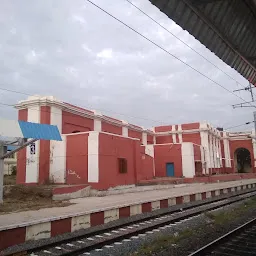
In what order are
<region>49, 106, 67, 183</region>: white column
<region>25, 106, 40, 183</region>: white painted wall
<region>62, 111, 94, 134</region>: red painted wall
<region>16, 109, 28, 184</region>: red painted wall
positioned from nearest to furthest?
<region>49, 106, 67, 183</region>: white column, <region>25, 106, 40, 183</region>: white painted wall, <region>16, 109, 28, 184</region>: red painted wall, <region>62, 111, 94, 134</region>: red painted wall

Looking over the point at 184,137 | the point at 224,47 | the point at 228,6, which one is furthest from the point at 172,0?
the point at 184,137

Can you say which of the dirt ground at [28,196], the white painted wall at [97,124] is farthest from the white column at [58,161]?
the white painted wall at [97,124]

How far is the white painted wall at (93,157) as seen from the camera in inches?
789

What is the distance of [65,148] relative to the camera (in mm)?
22391

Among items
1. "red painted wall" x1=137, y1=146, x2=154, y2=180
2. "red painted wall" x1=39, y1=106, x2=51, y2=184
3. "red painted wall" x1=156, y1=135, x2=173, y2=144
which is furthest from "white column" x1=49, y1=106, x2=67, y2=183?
"red painted wall" x1=156, y1=135, x2=173, y2=144

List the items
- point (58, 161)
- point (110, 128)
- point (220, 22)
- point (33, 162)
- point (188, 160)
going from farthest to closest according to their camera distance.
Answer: point (188, 160), point (110, 128), point (33, 162), point (58, 161), point (220, 22)

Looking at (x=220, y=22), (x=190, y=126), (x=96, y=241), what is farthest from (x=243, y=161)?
(x=220, y=22)

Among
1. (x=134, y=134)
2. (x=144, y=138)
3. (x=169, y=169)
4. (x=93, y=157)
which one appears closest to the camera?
(x=93, y=157)

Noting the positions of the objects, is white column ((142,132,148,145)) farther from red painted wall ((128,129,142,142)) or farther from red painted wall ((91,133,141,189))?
red painted wall ((91,133,141,189))

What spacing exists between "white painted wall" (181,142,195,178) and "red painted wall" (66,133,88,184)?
17432mm

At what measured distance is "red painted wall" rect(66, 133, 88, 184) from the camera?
68.3ft

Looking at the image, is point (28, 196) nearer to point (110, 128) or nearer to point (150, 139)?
point (110, 128)

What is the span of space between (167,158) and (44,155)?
703 inches

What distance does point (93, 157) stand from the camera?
800 inches
